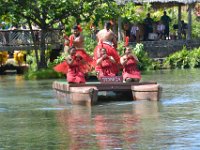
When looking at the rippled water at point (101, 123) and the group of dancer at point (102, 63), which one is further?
the group of dancer at point (102, 63)

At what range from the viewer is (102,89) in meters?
18.0

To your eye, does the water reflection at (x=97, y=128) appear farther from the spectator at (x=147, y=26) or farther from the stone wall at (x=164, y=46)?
the spectator at (x=147, y=26)

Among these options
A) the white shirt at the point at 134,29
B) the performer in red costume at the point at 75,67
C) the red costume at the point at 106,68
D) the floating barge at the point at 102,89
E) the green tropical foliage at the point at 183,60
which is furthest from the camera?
the white shirt at the point at 134,29

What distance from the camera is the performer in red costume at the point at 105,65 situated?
18719 mm

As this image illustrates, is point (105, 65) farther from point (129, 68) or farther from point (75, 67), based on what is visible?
point (75, 67)

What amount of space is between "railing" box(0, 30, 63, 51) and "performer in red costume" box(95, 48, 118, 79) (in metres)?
12.5

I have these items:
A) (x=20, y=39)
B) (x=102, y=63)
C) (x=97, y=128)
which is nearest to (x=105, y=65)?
(x=102, y=63)

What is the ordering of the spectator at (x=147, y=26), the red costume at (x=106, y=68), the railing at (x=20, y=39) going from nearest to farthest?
the red costume at (x=106, y=68), the railing at (x=20, y=39), the spectator at (x=147, y=26)

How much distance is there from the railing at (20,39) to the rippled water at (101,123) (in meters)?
9.12

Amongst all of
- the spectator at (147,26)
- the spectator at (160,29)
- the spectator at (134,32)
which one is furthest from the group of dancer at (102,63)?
the spectator at (160,29)

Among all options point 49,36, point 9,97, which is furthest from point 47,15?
point 9,97

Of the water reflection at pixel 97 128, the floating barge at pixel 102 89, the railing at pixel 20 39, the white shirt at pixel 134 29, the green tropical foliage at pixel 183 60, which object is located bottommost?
the water reflection at pixel 97 128

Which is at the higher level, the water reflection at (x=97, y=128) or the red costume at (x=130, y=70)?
the red costume at (x=130, y=70)

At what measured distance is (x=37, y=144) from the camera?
12.7m
